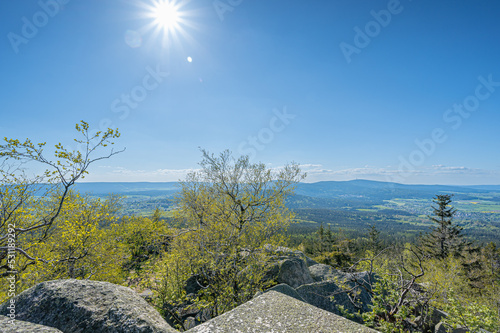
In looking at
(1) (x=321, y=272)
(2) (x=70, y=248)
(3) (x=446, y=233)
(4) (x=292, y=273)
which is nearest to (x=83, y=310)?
(2) (x=70, y=248)

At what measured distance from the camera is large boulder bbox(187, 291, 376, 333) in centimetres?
297

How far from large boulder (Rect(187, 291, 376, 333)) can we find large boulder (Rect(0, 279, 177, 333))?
149 cm

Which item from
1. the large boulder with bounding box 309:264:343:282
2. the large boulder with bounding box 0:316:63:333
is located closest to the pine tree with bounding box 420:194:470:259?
the large boulder with bounding box 309:264:343:282

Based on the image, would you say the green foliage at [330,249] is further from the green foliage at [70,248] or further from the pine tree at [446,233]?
the green foliage at [70,248]

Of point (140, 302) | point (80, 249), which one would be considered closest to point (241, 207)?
point (80, 249)

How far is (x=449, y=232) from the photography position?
4247 cm

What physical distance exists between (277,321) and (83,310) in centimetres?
357

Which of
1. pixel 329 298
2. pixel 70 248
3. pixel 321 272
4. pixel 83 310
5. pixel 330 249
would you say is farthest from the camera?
pixel 330 249

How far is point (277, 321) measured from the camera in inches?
125

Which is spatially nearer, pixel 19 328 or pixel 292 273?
pixel 19 328

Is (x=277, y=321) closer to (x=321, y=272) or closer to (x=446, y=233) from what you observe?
(x=321, y=272)

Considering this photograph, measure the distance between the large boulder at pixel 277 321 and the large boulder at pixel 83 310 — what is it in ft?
4.89

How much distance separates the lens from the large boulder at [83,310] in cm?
363

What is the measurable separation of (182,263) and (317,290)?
821 centimetres
